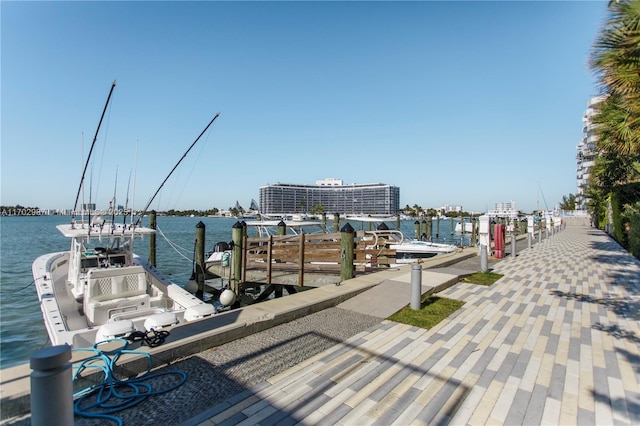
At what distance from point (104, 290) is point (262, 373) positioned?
6.05 metres

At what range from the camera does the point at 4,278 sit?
54.2ft

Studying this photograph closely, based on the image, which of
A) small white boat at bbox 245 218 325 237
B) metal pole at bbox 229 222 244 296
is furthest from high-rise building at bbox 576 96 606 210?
metal pole at bbox 229 222 244 296

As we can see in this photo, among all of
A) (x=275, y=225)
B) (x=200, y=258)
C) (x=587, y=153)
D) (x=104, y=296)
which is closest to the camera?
(x=104, y=296)

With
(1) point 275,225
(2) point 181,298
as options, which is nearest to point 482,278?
(2) point 181,298

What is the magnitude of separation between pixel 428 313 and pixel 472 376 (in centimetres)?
242

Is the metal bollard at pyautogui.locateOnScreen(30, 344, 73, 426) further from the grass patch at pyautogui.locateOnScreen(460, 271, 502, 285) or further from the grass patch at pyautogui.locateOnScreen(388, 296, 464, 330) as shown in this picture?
the grass patch at pyautogui.locateOnScreen(460, 271, 502, 285)

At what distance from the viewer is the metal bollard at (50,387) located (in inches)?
82.1

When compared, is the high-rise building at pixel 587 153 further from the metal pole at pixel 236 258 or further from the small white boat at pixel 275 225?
the metal pole at pixel 236 258

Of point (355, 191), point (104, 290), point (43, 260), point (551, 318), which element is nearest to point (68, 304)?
point (104, 290)

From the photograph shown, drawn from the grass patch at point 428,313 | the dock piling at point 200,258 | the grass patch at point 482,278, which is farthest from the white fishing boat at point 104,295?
the grass patch at point 482,278

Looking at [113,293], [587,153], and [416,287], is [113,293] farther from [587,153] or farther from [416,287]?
[587,153]

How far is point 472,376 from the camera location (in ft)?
12.9

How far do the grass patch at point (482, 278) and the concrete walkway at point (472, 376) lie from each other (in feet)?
8.39

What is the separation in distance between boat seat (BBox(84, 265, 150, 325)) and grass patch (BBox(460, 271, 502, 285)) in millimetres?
8754
